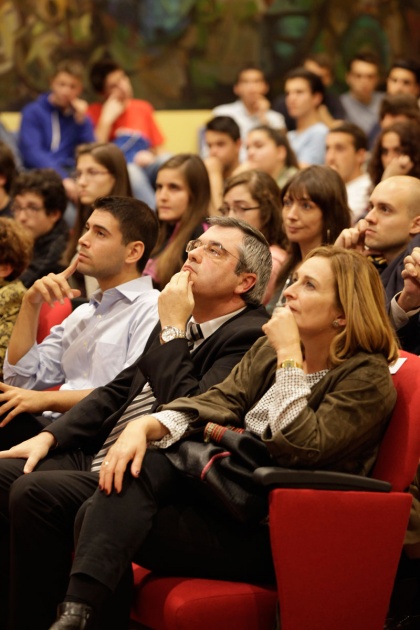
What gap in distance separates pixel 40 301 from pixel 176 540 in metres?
1.26

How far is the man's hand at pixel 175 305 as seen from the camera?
9.57 feet

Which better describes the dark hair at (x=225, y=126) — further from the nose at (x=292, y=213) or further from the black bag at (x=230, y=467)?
the black bag at (x=230, y=467)

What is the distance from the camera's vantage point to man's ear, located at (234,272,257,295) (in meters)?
3.13

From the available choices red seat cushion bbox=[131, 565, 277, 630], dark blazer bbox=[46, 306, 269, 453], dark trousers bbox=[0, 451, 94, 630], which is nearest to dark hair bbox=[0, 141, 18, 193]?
dark blazer bbox=[46, 306, 269, 453]

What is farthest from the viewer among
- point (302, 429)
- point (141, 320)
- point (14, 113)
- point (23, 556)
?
point (14, 113)

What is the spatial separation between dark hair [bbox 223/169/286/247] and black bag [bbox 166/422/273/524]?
202 centimetres

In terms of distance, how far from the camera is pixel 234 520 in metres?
2.63

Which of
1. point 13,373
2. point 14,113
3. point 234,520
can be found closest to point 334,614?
point 234,520

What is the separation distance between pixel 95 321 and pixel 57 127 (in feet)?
12.7

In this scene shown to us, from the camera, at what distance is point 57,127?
718 centimetres

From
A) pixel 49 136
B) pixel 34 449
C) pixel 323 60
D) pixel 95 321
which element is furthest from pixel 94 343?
pixel 323 60

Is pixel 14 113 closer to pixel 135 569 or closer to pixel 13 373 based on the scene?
pixel 13 373

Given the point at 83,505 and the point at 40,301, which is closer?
the point at 83,505

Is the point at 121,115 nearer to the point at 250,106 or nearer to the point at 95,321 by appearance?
the point at 250,106
